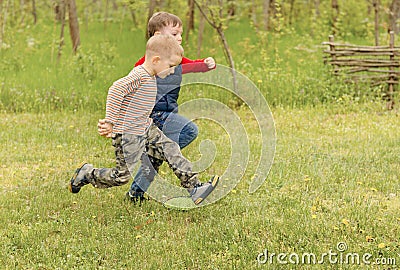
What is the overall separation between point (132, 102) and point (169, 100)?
48 cm

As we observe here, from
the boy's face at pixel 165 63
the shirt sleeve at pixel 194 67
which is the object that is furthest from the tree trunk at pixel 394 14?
the boy's face at pixel 165 63

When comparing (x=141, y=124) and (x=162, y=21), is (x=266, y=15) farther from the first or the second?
(x=141, y=124)

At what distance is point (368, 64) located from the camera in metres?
9.94

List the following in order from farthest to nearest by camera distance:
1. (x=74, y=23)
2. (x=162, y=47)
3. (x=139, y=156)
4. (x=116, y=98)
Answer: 1. (x=74, y=23)
2. (x=139, y=156)
3. (x=162, y=47)
4. (x=116, y=98)

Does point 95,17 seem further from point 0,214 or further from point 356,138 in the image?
point 0,214

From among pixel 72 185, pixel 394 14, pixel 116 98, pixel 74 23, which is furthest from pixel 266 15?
pixel 116 98

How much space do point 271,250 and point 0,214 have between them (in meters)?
2.20

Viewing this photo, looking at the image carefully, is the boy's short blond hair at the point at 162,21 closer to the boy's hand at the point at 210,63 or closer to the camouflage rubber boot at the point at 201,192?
the boy's hand at the point at 210,63

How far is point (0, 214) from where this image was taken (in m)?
4.87

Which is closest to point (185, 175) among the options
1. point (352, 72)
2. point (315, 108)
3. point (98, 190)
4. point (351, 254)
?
point (98, 190)

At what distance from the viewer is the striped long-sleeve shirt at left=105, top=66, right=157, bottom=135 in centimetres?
454

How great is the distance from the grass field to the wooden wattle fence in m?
0.22

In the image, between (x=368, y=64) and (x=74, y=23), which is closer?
(x=368, y=64)

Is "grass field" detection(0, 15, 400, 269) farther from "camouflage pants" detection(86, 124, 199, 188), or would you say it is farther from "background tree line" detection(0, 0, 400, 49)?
"background tree line" detection(0, 0, 400, 49)
